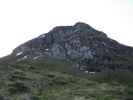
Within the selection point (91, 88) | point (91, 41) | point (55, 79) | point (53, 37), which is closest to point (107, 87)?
point (91, 88)

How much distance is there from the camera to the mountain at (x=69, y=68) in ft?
201

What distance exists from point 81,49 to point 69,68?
119ft

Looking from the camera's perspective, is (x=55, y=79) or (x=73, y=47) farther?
(x=73, y=47)

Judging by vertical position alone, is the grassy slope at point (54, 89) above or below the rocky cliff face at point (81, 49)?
below

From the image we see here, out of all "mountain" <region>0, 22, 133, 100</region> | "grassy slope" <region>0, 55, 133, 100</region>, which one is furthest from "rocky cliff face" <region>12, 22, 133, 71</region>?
"grassy slope" <region>0, 55, 133, 100</region>

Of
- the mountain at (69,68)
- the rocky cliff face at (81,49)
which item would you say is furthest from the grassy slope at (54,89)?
the rocky cliff face at (81,49)

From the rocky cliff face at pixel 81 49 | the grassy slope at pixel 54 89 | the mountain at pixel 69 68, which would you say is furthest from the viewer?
the rocky cliff face at pixel 81 49

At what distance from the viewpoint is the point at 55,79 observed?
7894 centimetres

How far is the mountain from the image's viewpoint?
61303 millimetres

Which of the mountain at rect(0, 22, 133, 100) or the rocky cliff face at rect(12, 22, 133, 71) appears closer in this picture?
the mountain at rect(0, 22, 133, 100)

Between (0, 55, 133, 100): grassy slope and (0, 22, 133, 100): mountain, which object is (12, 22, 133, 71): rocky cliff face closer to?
(0, 22, 133, 100): mountain

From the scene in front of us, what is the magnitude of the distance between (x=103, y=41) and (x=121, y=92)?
93849 millimetres

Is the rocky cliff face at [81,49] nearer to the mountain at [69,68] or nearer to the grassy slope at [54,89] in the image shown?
the mountain at [69,68]

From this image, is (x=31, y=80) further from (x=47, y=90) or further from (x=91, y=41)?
(x=91, y=41)
